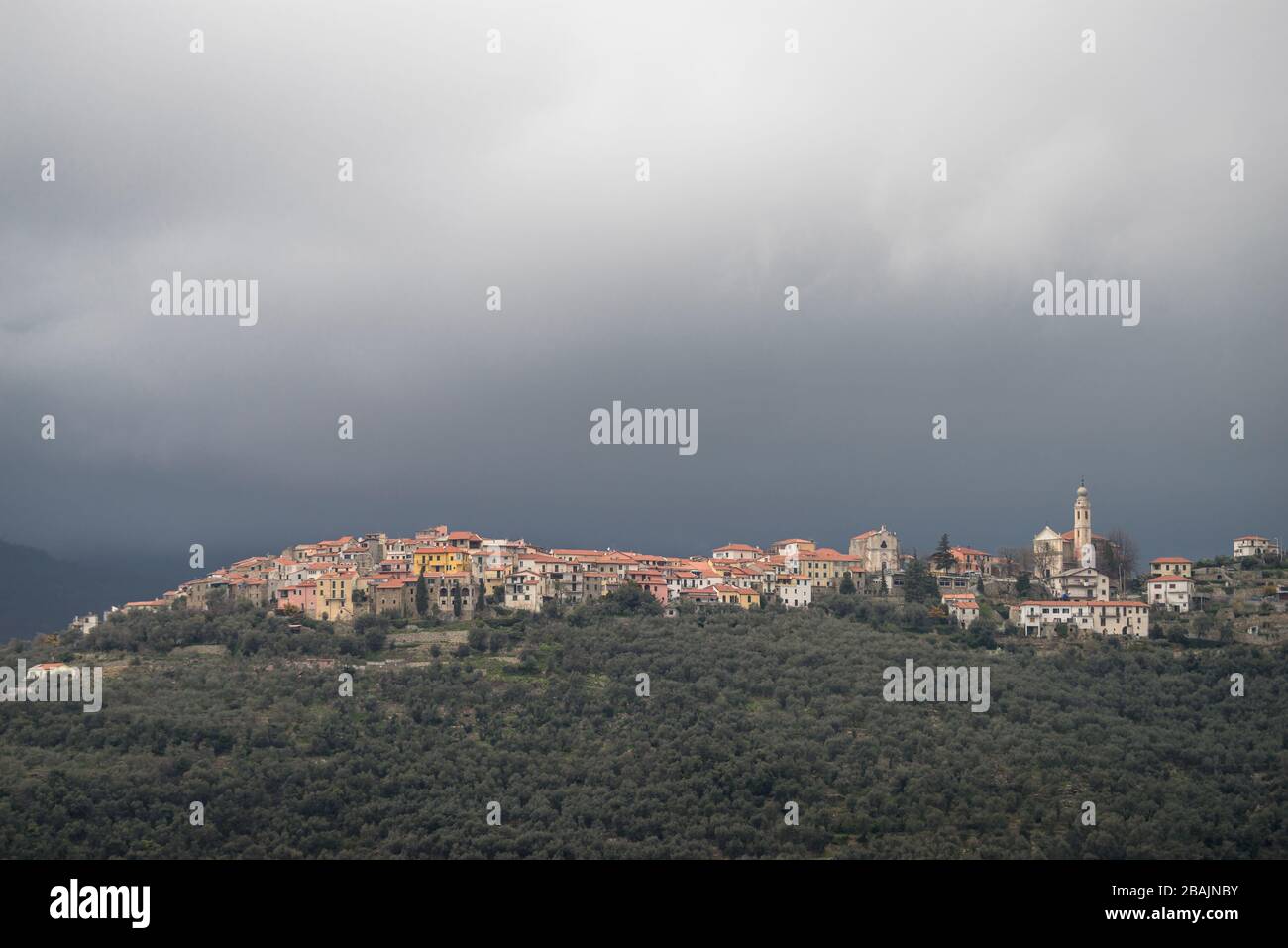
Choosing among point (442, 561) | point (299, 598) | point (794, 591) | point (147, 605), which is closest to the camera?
point (299, 598)

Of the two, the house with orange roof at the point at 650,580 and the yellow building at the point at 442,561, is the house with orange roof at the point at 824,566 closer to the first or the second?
the house with orange roof at the point at 650,580

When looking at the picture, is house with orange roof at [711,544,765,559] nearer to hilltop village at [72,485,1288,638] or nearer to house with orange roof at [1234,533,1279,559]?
hilltop village at [72,485,1288,638]

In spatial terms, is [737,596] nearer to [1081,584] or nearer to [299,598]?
[1081,584]

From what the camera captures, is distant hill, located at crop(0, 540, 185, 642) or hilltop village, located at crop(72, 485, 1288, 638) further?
distant hill, located at crop(0, 540, 185, 642)

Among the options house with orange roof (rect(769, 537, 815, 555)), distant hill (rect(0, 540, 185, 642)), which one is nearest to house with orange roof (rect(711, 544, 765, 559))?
house with orange roof (rect(769, 537, 815, 555))

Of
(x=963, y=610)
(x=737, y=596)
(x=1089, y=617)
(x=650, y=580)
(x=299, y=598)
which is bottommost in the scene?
(x=1089, y=617)

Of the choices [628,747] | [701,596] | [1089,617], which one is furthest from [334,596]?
[1089,617]

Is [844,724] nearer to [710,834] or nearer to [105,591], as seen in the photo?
[710,834]
